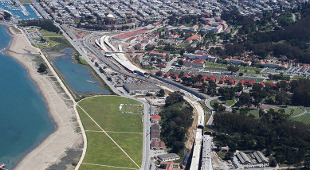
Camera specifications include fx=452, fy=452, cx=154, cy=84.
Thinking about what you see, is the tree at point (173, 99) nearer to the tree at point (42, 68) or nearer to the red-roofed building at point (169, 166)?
the red-roofed building at point (169, 166)

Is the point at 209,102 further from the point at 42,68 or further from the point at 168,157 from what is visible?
the point at 42,68

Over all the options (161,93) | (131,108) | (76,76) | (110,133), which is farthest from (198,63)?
(110,133)

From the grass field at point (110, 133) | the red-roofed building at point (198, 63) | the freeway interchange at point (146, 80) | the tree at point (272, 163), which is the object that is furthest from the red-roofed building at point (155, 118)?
the red-roofed building at point (198, 63)

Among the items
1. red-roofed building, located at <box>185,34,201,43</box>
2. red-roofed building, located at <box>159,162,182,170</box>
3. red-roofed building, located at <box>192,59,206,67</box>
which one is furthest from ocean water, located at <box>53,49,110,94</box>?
red-roofed building, located at <box>185,34,201,43</box>

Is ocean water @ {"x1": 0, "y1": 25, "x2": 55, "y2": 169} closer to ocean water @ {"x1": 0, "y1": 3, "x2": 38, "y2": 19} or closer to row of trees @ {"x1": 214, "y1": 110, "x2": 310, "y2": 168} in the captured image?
row of trees @ {"x1": 214, "y1": 110, "x2": 310, "y2": 168}

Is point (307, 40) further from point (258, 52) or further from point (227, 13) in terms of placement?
point (227, 13)

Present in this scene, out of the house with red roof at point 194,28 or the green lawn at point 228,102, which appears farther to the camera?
the house with red roof at point 194,28
